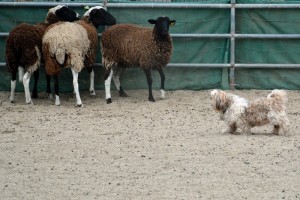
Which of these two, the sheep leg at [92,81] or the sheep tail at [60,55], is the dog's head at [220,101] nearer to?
the sheep tail at [60,55]

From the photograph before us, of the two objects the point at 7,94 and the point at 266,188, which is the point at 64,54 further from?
the point at 266,188

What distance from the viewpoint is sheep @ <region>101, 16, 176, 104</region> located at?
14109 mm

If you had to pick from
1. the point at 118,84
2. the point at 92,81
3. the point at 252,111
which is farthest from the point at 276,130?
the point at 92,81

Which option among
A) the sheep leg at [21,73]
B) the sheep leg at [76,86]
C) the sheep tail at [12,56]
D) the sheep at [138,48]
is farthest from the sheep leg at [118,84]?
the sheep tail at [12,56]

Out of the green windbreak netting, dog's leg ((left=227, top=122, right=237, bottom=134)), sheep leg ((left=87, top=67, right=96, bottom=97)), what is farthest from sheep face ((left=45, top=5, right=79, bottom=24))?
dog's leg ((left=227, top=122, right=237, bottom=134))

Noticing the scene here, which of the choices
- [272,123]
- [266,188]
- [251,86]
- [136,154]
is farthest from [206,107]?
[266,188]

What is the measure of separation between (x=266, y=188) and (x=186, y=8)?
731 cm

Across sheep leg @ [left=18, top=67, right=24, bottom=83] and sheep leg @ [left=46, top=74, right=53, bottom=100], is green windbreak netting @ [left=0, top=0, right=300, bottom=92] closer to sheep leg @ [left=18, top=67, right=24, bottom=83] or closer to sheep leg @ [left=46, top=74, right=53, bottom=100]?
sheep leg @ [left=46, top=74, right=53, bottom=100]

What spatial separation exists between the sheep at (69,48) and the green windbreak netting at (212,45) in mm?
703

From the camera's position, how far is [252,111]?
35.0ft

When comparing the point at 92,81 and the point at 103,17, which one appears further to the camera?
the point at 92,81

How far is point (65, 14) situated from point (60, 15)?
9 cm

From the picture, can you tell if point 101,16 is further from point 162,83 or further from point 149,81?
point 162,83

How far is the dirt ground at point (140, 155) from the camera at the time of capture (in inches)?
321
